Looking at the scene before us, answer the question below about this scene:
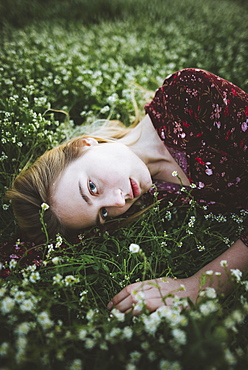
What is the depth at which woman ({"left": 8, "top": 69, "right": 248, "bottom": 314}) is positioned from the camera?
2.05 metres

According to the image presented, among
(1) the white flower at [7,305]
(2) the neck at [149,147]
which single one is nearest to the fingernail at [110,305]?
(1) the white flower at [7,305]

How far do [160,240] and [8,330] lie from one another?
116 cm

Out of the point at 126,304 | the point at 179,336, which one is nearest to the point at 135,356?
the point at 179,336

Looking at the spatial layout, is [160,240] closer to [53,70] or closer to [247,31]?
[53,70]

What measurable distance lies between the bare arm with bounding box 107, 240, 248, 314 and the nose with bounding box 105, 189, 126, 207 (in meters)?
0.53

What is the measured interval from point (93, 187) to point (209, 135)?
98 cm

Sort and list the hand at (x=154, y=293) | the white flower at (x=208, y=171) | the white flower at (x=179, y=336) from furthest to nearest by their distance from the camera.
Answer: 1. the white flower at (x=208, y=171)
2. the hand at (x=154, y=293)
3. the white flower at (x=179, y=336)

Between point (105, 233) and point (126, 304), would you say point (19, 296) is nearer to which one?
point (126, 304)

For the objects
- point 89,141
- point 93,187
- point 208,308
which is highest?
point 89,141

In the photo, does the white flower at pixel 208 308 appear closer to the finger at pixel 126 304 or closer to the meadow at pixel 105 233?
the meadow at pixel 105 233

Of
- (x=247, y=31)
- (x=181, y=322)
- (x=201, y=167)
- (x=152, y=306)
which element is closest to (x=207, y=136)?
(x=201, y=167)

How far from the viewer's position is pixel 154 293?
1.75m

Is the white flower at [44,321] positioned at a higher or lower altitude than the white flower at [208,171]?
lower

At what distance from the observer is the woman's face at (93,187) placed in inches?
79.8
